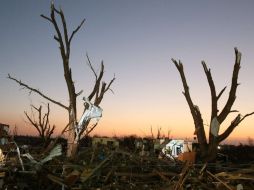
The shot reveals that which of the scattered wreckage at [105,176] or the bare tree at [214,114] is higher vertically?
the bare tree at [214,114]

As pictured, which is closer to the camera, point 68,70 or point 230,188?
point 230,188

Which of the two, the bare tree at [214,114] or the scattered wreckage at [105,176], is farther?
the bare tree at [214,114]

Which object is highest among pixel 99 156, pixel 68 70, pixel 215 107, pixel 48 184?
pixel 68 70

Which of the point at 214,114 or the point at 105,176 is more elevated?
the point at 214,114

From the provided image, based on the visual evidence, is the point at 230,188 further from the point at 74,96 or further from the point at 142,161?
the point at 74,96

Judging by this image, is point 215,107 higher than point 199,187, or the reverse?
point 215,107

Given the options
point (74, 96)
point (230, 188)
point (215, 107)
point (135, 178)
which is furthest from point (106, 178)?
point (74, 96)

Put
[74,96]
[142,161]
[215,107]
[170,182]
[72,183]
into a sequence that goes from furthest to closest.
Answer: [74,96], [215,107], [142,161], [170,182], [72,183]

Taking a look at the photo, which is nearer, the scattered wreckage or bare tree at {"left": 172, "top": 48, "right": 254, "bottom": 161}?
the scattered wreckage

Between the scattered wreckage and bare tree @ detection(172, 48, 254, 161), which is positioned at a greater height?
bare tree @ detection(172, 48, 254, 161)

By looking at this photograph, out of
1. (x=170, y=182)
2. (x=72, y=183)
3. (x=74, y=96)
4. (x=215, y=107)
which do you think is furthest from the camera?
(x=74, y=96)

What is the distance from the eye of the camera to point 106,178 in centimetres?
475

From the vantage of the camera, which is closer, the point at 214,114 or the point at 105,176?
the point at 105,176

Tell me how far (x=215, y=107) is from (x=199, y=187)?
12.8 feet
